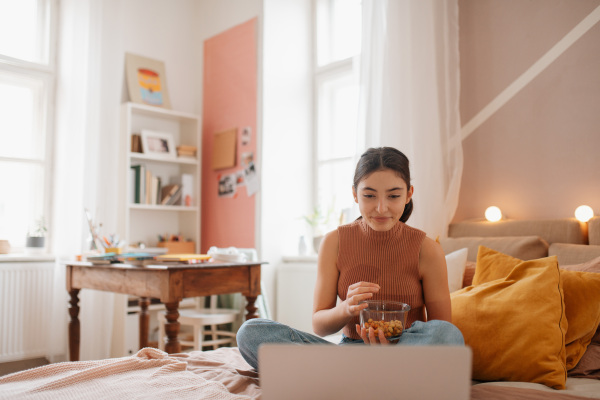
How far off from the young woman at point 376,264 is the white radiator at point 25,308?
2.59m

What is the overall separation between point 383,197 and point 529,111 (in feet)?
4.62

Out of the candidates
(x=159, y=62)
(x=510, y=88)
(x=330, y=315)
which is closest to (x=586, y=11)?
(x=510, y=88)

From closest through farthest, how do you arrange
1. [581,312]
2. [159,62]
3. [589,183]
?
[581,312], [589,183], [159,62]

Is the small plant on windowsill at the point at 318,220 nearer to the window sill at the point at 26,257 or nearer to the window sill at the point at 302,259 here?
the window sill at the point at 302,259

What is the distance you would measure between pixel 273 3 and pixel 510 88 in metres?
2.03

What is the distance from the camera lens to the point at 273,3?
12.7 feet

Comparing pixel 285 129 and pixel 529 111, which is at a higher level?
pixel 285 129

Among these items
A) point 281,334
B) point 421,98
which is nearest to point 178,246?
point 421,98

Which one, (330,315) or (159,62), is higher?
(159,62)

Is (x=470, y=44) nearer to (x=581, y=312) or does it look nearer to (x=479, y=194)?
(x=479, y=194)

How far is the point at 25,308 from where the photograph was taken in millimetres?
3432

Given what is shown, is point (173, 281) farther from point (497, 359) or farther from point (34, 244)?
point (34, 244)

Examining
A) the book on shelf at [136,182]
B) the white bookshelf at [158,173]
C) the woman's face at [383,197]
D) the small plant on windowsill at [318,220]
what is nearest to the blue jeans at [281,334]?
the woman's face at [383,197]

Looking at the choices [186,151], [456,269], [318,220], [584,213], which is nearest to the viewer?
[456,269]
